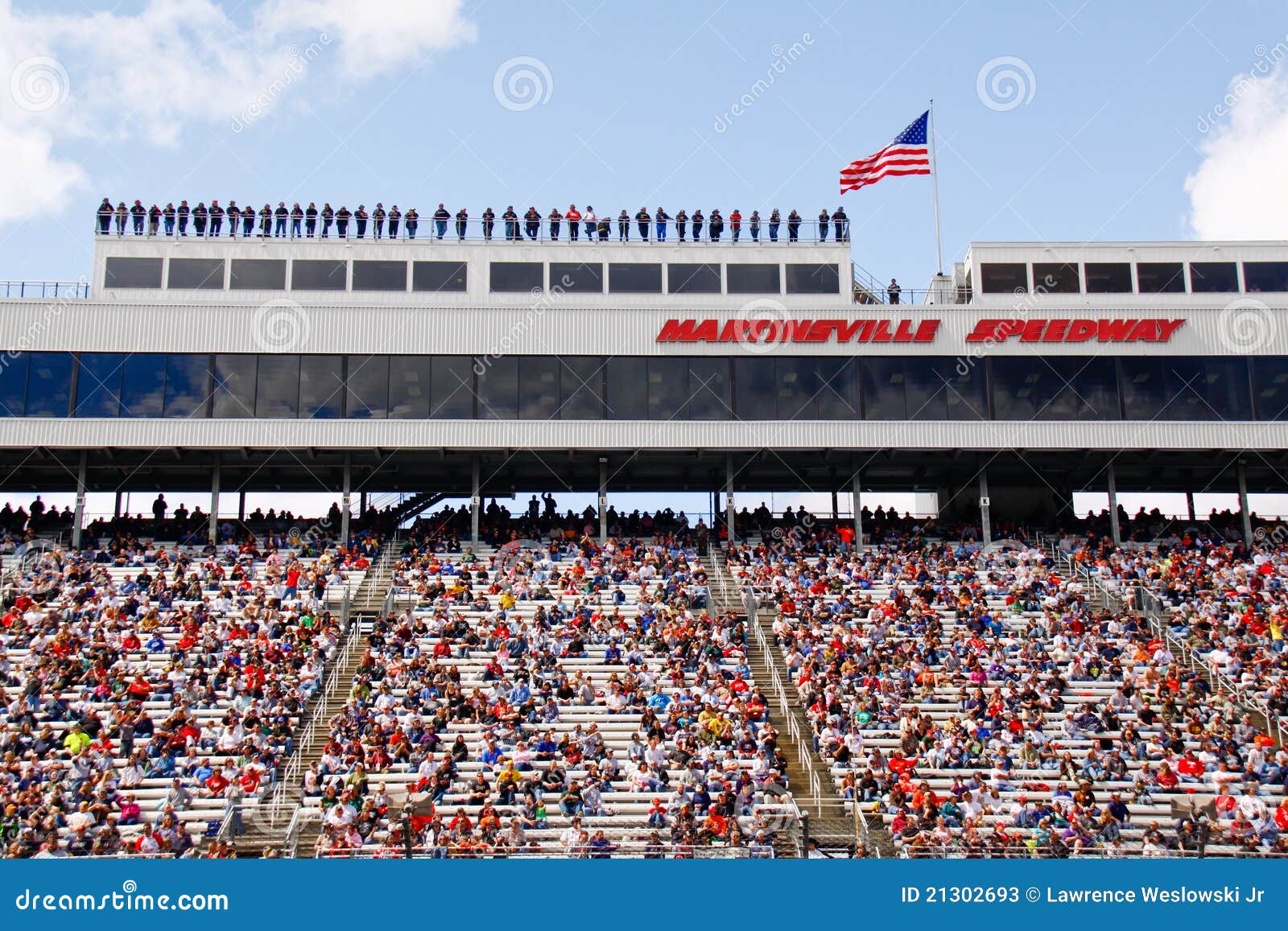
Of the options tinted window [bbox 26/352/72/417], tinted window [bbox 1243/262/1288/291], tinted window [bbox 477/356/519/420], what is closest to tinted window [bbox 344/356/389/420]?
tinted window [bbox 477/356/519/420]

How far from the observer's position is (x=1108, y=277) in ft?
140

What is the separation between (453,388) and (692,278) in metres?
9.03

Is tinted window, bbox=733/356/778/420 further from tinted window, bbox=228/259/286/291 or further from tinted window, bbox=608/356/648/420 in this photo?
tinted window, bbox=228/259/286/291

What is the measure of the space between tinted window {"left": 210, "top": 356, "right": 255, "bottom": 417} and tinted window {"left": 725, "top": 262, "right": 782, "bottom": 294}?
52.1ft

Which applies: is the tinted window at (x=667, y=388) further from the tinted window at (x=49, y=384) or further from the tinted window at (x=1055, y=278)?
the tinted window at (x=49, y=384)

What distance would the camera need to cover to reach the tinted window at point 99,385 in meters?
38.8

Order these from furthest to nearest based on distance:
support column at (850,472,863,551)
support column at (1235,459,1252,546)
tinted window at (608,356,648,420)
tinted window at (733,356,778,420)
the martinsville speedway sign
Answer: support column at (1235,459,1252,546) → support column at (850,472,863,551) → the martinsville speedway sign → tinted window at (733,356,778,420) → tinted window at (608,356,648,420)

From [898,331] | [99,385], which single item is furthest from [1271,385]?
[99,385]

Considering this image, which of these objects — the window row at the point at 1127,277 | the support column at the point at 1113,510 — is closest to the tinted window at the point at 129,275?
the window row at the point at 1127,277

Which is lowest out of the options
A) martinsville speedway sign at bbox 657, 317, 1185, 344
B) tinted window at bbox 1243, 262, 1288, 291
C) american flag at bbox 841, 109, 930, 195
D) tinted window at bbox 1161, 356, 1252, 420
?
tinted window at bbox 1161, 356, 1252, 420

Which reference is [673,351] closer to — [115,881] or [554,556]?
[554,556]

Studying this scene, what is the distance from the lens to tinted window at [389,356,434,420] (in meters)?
39.2

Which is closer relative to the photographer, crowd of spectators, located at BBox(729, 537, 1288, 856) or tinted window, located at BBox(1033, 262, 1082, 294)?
crowd of spectators, located at BBox(729, 537, 1288, 856)

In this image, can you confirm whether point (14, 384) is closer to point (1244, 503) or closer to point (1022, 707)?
point (1022, 707)
